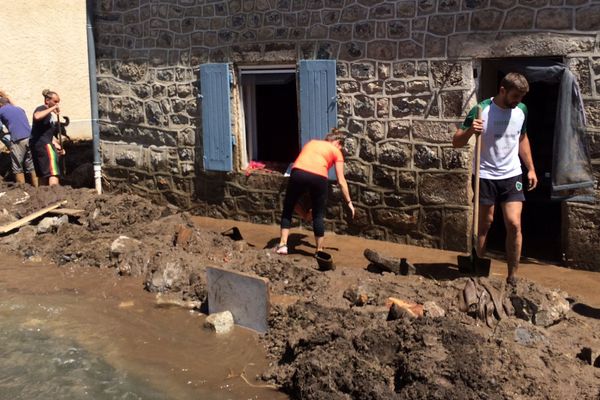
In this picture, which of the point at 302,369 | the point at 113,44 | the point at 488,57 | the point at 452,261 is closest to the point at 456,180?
the point at 452,261

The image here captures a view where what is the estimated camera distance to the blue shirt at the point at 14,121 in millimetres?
10008

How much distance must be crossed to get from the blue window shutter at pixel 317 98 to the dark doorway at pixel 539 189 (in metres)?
1.78

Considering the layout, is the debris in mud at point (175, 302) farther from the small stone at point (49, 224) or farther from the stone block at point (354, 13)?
the stone block at point (354, 13)

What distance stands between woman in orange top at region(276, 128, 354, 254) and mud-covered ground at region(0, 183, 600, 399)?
1.33 ft

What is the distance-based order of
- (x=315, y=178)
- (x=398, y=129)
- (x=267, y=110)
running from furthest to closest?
(x=267, y=110), (x=398, y=129), (x=315, y=178)

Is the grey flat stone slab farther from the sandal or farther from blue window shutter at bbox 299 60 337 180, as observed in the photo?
blue window shutter at bbox 299 60 337 180

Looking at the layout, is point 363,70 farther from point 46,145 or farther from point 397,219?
point 46,145

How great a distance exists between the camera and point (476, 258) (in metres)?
6.06

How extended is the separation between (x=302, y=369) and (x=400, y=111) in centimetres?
397

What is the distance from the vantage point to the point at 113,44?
32.3 ft

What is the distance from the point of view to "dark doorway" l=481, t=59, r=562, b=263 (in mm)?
7508

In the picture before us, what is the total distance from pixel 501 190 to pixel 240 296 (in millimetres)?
2458

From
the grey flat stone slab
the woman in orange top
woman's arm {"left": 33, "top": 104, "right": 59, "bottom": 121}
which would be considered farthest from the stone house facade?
the grey flat stone slab

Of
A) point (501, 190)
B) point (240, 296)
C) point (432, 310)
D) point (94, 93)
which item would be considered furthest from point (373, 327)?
point (94, 93)
